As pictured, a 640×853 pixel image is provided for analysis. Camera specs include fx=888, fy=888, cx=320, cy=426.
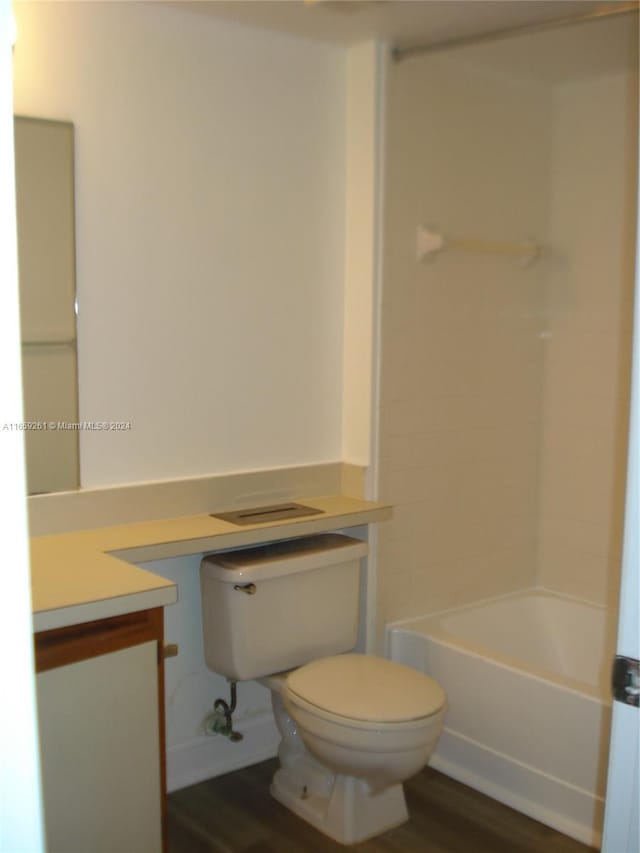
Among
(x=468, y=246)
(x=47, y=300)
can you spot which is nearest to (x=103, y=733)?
(x=47, y=300)

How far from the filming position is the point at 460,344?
10.4 ft

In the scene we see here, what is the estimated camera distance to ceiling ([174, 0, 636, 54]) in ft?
7.89

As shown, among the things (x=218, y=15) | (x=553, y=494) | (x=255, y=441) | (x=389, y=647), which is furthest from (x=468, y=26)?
(x=389, y=647)

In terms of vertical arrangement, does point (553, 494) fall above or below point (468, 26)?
below

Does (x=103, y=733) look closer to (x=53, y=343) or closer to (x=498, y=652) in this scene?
(x=53, y=343)

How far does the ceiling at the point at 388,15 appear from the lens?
2.41m

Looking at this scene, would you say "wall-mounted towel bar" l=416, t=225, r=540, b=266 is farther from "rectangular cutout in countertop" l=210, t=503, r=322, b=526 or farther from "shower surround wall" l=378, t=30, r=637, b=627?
"rectangular cutout in countertop" l=210, t=503, r=322, b=526

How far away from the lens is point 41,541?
2.28 metres

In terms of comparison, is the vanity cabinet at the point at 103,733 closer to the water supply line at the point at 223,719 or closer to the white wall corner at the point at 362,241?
the water supply line at the point at 223,719

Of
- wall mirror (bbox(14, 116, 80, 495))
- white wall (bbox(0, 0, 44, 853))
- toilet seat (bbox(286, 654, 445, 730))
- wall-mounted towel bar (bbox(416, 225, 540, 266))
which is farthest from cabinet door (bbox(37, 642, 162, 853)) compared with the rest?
wall-mounted towel bar (bbox(416, 225, 540, 266))

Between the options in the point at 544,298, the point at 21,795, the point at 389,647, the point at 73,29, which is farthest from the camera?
the point at 544,298

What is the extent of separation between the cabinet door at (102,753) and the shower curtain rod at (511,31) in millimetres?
1897

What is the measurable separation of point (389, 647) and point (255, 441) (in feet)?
2.83

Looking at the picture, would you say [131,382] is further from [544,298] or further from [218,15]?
[544,298]
